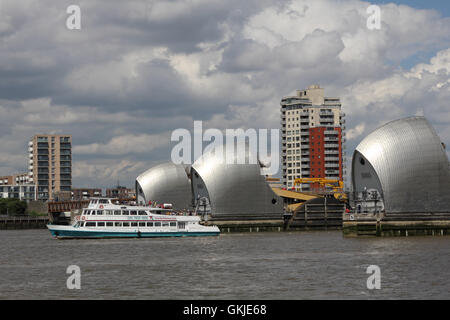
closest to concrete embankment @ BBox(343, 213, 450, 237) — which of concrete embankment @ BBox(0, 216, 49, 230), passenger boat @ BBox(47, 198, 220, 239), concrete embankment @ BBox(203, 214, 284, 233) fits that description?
passenger boat @ BBox(47, 198, 220, 239)

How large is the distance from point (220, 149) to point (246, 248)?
42.5 meters

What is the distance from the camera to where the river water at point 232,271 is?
39547 mm

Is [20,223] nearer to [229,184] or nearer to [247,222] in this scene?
[229,184]

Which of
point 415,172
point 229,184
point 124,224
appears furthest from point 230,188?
point 415,172

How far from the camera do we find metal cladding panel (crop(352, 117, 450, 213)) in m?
91.9

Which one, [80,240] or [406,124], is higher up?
[406,124]

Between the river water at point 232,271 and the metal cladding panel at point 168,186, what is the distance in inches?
2199

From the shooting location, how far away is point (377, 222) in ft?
287

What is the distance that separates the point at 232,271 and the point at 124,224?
147 feet

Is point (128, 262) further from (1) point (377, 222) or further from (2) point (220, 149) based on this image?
(2) point (220, 149)

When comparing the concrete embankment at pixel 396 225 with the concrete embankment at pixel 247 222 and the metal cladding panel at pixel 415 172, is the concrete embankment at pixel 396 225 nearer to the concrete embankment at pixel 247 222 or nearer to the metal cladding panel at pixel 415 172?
the metal cladding panel at pixel 415 172

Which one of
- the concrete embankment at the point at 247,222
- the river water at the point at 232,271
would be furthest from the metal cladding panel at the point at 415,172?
the concrete embankment at the point at 247,222

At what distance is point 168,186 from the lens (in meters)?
132
